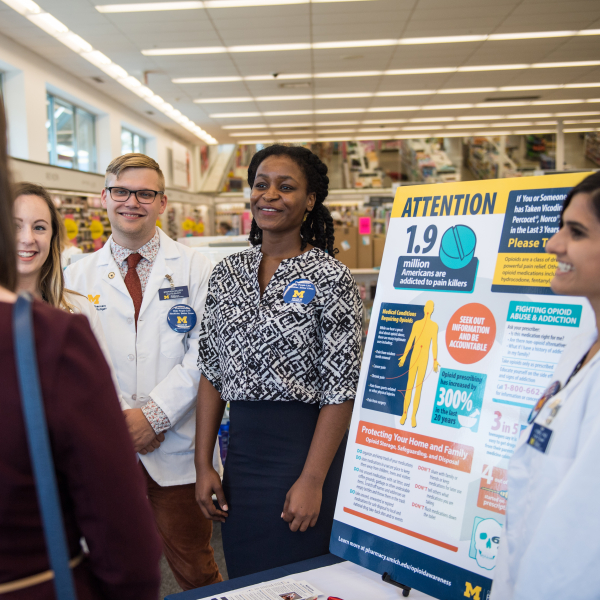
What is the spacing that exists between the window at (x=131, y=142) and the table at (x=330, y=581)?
11.4m

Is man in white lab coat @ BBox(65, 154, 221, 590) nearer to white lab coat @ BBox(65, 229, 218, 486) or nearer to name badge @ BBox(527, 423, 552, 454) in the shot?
white lab coat @ BBox(65, 229, 218, 486)

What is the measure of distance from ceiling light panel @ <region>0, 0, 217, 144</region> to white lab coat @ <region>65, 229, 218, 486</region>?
5859 millimetres

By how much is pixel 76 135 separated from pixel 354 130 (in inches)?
273

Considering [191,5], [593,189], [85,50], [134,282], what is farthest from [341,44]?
[593,189]

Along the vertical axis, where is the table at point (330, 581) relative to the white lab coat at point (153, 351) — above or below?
below

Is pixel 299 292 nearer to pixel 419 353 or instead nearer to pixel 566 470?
pixel 419 353

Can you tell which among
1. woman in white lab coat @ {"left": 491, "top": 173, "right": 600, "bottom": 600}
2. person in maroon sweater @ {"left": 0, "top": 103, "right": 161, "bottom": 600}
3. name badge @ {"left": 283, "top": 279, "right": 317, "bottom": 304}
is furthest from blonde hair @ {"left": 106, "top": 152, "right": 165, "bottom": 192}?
woman in white lab coat @ {"left": 491, "top": 173, "right": 600, "bottom": 600}

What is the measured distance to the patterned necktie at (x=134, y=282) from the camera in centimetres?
205

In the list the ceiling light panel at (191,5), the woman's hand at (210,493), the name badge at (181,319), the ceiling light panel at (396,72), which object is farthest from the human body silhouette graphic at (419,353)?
the ceiling light panel at (396,72)

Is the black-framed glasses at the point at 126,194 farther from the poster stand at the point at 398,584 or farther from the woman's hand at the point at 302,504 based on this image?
the poster stand at the point at 398,584

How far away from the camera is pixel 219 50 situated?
7816mm

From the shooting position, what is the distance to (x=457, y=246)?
4.50 ft

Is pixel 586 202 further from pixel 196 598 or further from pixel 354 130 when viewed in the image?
pixel 354 130

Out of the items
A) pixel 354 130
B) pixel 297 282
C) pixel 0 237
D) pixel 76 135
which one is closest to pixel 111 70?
pixel 76 135
